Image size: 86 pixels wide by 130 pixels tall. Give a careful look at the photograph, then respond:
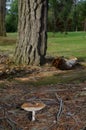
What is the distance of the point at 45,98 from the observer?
17.6 ft

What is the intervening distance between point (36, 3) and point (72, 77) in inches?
88.5

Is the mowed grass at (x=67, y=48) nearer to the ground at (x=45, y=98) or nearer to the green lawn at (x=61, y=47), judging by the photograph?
the green lawn at (x=61, y=47)

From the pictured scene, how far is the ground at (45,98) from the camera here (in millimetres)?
4535

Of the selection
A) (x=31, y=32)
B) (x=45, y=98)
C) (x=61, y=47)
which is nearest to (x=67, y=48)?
(x=61, y=47)

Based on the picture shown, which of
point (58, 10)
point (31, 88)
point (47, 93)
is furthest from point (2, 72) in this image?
point (58, 10)

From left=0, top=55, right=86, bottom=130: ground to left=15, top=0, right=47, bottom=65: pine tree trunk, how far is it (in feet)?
2.32

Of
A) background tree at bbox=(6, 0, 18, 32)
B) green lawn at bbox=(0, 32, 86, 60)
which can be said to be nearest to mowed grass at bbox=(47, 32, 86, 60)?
green lawn at bbox=(0, 32, 86, 60)

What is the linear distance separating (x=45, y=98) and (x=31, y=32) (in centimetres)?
356

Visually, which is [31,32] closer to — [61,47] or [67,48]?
[67,48]

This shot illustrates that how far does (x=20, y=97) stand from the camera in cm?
550

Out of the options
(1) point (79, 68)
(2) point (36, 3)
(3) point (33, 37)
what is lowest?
(1) point (79, 68)

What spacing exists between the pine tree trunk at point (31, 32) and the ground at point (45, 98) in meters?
0.71

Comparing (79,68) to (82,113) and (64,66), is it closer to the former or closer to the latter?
(64,66)

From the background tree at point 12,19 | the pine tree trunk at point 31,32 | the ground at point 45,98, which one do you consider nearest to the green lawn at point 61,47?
the pine tree trunk at point 31,32
